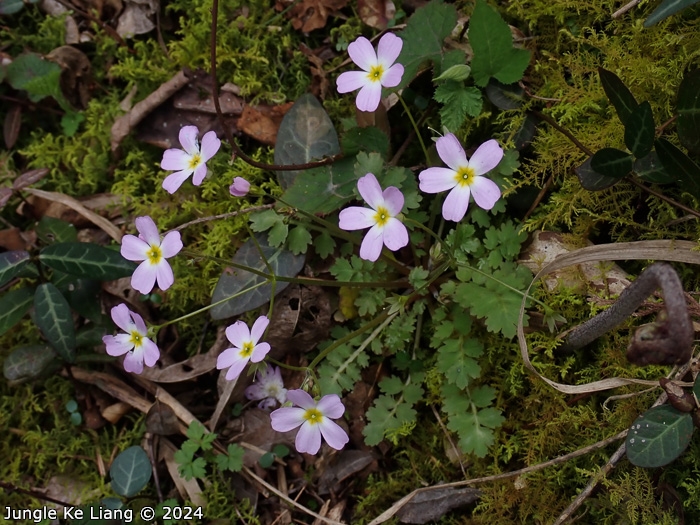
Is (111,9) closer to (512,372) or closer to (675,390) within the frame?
(512,372)

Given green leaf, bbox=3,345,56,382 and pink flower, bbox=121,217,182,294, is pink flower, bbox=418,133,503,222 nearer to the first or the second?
pink flower, bbox=121,217,182,294

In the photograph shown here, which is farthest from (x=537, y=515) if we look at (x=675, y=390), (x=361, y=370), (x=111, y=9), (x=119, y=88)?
(x=111, y=9)

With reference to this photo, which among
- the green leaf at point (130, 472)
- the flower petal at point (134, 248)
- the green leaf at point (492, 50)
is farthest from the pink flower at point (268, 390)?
the green leaf at point (492, 50)

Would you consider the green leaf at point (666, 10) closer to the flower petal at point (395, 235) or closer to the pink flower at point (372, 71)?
the pink flower at point (372, 71)

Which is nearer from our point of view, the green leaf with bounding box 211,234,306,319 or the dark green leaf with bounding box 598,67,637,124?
the dark green leaf with bounding box 598,67,637,124

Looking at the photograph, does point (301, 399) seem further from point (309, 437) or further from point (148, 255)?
point (148, 255)

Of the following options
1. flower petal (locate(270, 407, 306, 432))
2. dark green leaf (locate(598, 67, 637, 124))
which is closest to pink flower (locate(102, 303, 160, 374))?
flower petal (locate(270, 407, 306, 432))
